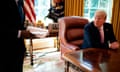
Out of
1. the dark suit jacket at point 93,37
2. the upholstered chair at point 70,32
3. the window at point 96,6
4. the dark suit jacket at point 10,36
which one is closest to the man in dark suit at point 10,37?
the dark suit jacket at point 10,36

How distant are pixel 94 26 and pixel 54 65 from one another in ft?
A: 4.33

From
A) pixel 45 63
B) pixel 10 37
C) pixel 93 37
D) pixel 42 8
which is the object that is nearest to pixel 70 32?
pixel 93 37

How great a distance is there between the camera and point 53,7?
13.6 ft

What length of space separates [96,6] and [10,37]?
3.10m

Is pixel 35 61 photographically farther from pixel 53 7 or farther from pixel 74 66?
pixel 74 66

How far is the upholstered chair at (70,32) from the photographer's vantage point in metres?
2.96

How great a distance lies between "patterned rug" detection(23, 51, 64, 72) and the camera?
10.3ft

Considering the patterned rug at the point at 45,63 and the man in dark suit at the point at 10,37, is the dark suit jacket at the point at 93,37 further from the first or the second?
the man in dark suit at the point at 10,37

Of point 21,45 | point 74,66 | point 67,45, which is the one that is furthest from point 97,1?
point 21,45

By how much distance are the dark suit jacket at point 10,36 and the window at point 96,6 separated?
2.81 metres

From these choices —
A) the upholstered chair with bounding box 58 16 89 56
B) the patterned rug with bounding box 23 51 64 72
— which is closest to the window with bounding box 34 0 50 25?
the patterned rug with bounding box 23 51 64 72

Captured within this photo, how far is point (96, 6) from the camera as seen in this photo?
4098mm

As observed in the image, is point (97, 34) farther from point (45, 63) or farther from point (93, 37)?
point (45, 63)

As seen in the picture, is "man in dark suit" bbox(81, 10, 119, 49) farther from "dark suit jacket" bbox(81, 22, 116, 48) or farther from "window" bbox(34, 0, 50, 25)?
"window" bbox(34, 0, 50, 25)
